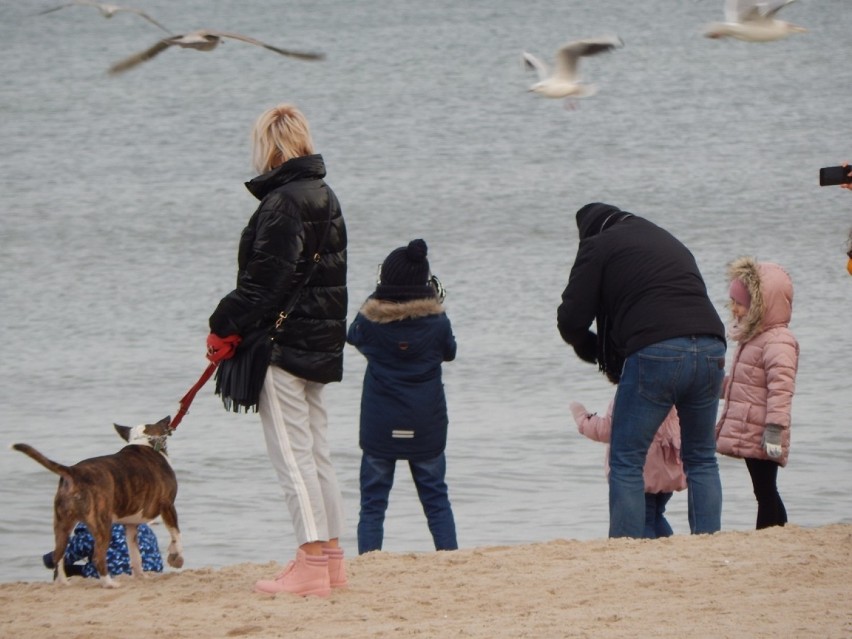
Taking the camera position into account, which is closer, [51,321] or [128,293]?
[51,321]

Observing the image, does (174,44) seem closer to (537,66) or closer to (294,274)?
(294,274)

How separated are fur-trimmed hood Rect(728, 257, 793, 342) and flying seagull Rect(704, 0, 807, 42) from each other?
83.9 inches

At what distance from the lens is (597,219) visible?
6.29m

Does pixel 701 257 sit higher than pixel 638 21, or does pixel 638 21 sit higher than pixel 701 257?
pixel 638 21

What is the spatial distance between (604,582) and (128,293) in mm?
14017

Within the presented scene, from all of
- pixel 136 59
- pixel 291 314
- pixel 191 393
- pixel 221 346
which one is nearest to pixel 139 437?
pixel 191 393

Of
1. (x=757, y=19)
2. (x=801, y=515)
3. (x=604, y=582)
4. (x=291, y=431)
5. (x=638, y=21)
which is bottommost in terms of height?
(x=801, y=515)

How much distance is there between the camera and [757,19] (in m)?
9.02

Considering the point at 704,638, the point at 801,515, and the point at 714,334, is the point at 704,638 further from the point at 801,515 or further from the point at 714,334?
the point at 801,515

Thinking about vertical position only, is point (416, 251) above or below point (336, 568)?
above

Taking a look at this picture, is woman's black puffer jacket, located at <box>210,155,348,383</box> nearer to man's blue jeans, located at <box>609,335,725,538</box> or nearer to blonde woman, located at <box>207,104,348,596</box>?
blonde woman, located at <box>207,104,348,596</box>

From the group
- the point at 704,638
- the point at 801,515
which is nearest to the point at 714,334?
the point at 704,638

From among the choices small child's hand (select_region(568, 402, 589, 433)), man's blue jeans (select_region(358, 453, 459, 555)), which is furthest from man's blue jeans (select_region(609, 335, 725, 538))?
man's blue jeans (select_region(358, 453, 459, 555))

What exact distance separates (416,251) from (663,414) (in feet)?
4.41
